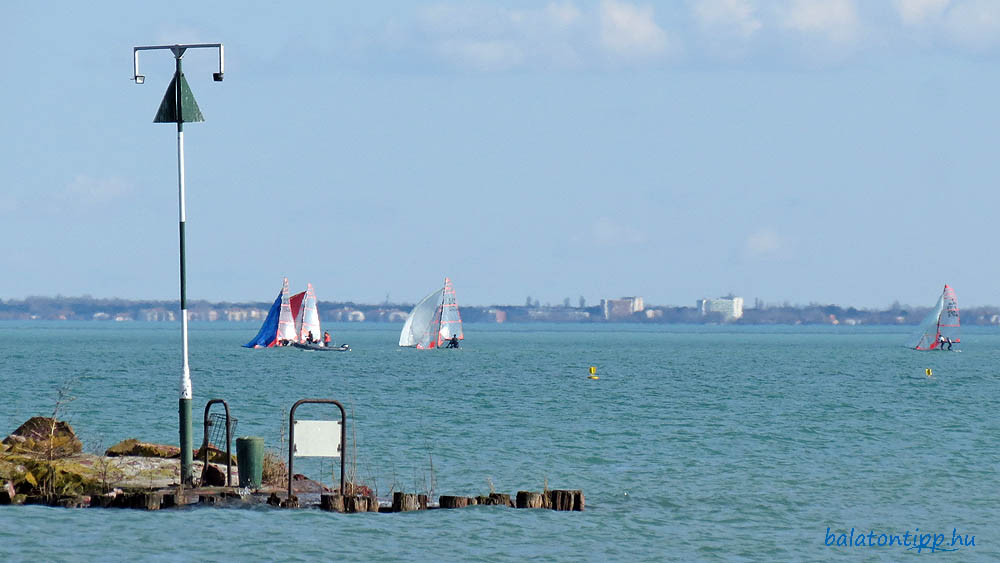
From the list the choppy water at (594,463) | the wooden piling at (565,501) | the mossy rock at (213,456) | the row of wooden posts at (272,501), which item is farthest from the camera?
the mossy rock at (213,456)

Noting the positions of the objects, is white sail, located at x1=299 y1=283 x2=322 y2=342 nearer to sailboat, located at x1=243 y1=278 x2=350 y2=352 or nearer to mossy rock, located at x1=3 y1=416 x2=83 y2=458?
sailboat, located at x1=243 y1=278 x2=350 y2=352

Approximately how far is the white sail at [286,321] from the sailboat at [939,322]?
6770 centimetres

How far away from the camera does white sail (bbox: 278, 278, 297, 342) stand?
139 meters

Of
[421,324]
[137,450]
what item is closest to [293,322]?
[421,324]

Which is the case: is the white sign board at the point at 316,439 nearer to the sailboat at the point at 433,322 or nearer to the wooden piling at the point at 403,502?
the wooden piling at the point at 403,502

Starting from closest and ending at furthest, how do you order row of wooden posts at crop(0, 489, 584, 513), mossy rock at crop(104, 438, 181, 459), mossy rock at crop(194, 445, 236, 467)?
row of wooden posts at crop(0, 489, 584, 513), mossy rock at crop(194, 445, 236, 467), mossy rock at crop(104, 438, 181, 459)

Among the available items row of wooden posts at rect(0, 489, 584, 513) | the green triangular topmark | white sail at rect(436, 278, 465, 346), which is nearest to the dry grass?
row of wooden posts at rect(0, 489, 584, 513)

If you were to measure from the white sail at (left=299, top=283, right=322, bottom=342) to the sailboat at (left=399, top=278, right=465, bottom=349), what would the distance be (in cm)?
910

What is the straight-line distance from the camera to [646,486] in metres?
33.4

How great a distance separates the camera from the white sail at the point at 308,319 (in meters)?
141

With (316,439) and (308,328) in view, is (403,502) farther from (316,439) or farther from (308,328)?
(308,328)

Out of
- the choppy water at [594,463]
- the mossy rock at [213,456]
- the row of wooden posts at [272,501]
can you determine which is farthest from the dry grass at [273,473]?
the row of wooden posts at [272,501]

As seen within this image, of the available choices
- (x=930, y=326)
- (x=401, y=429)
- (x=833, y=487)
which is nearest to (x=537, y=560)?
(x=833, y=487)

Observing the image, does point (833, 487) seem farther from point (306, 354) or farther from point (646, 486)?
point (306, 354)
